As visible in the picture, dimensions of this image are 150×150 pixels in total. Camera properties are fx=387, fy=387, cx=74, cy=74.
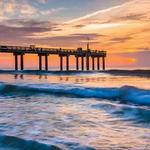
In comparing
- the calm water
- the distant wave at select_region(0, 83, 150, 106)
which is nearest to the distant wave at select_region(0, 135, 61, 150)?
the calm water

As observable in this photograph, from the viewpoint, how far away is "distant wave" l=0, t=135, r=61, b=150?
31.2ft

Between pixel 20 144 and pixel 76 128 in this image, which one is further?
pixel 76 128

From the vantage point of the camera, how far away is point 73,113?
15.5 meters

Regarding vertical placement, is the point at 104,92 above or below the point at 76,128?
below

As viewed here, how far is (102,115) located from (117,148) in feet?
17.7

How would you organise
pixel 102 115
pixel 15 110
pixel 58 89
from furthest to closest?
pixel 58 89 → pixel 15 110 → pixel 102 115

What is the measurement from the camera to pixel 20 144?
32.6ft

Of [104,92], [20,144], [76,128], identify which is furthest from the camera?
[104,92]

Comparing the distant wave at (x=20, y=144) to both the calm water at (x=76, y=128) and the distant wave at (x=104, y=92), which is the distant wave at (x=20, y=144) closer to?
the calm water at (x=76, y=128)

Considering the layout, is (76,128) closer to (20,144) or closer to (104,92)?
(20,144)

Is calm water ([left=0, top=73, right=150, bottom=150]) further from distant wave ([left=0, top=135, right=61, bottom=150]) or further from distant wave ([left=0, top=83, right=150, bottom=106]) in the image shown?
distant wave ([left=0, top=83, right=150, bottom=106])

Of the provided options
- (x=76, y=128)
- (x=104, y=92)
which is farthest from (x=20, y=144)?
(x=104, y=92)

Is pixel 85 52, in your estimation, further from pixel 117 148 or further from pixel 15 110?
pixel 117 148

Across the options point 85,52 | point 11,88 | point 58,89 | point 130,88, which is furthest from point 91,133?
point 85,52
